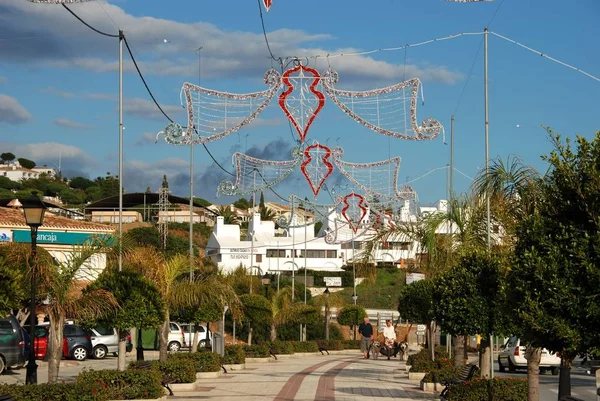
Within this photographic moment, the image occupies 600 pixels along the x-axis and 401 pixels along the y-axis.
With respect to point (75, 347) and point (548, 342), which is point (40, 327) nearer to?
point (75, 347)

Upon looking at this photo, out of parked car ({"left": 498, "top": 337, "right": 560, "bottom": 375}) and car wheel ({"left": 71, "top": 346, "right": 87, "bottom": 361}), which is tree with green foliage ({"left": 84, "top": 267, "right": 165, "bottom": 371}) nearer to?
parked car ({"left": 498, "top": 337, "right": 560, "bottom": 375})

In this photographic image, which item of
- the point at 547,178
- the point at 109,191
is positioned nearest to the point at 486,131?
the point at 547,178

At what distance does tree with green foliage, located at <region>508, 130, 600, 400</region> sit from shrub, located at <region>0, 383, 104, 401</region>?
922 cm

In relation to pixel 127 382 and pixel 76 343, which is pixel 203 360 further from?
pixel 76 343

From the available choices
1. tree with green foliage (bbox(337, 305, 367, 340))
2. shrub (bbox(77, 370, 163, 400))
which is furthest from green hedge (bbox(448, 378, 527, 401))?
tree with green foliage (bbox(337, 305, 367, 340))

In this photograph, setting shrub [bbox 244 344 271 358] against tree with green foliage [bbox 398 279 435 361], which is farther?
shrub [bbox 244 344 271 358]

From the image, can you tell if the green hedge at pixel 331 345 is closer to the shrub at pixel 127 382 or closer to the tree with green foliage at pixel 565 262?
the shrub at pixel 127 382

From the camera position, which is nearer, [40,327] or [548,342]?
[548,342]

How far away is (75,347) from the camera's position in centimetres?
3975

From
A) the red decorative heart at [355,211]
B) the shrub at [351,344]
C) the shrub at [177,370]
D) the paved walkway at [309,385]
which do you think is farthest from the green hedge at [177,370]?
the shrub at [351,344]

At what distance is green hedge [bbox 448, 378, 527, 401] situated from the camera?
17328 millimetres

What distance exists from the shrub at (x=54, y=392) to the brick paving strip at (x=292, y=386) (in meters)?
5.35

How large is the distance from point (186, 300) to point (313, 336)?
1611 inches

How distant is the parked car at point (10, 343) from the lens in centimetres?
3036
